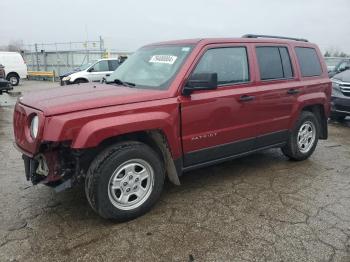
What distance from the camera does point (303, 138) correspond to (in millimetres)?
5582

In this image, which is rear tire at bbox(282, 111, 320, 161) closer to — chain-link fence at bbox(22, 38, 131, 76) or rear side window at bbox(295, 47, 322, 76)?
rear side window at bbox(295, 47, 322, 76)

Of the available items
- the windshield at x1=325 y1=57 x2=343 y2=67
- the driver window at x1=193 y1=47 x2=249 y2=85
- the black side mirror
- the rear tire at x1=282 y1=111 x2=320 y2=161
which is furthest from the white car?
the black side mirror

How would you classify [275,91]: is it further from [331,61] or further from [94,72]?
[331,61]

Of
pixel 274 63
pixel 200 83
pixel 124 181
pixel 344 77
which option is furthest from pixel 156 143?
pixel 344 77

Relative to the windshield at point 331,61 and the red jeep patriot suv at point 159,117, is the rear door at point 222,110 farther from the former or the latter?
the windshield at point 331,61

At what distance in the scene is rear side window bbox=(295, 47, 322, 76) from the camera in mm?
5328

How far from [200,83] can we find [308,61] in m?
2.55

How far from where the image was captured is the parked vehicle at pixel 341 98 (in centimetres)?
859

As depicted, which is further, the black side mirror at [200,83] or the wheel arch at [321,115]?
the wheel arch at [321,115]

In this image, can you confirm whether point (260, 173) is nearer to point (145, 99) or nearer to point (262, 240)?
point (262, 240)

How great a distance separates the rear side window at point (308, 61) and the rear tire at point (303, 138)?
2.04 feet

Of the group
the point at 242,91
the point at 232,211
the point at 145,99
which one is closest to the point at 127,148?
the point at 145,99

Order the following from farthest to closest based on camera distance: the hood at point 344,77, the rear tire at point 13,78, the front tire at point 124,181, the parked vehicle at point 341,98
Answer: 1. the rear tire at point 13,78
2. the hood at point 344,77
3. the parked vehicle at point 341,98
4. the front tire at point 124,181

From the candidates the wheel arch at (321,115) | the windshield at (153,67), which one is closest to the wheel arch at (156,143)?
the windshield at (153,67)
